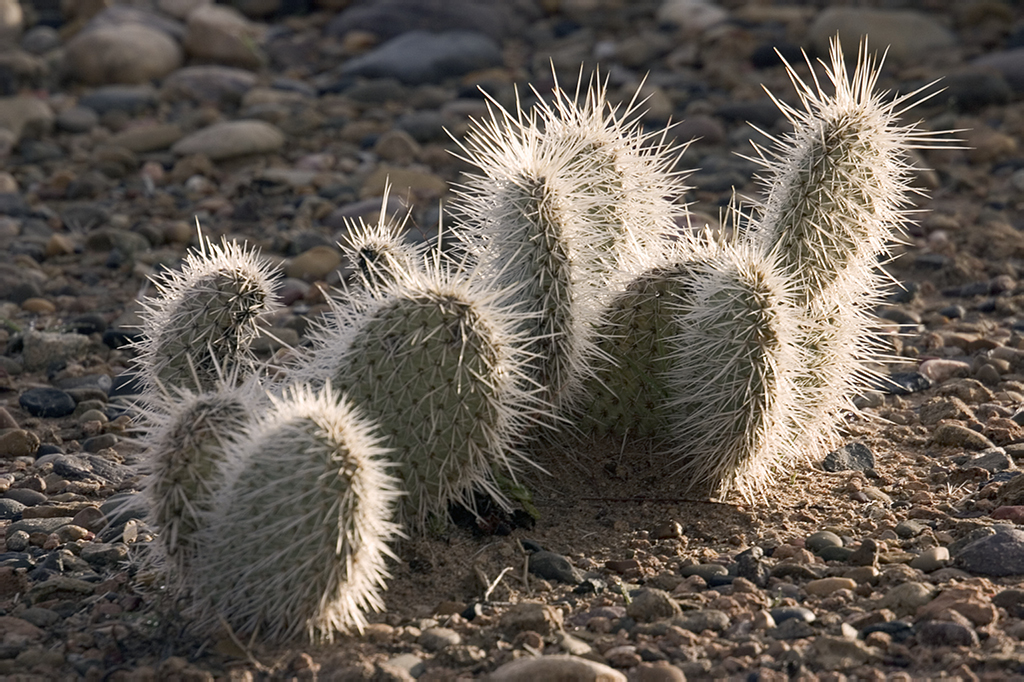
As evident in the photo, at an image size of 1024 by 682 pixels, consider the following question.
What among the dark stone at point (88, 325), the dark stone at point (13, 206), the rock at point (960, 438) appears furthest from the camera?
the dark stone at point (13, 206)

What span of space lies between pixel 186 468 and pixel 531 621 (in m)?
1.14

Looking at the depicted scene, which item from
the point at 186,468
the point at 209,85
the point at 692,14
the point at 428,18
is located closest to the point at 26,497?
the point at 186,468

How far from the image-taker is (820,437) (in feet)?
14.8

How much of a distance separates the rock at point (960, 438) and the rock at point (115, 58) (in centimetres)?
944

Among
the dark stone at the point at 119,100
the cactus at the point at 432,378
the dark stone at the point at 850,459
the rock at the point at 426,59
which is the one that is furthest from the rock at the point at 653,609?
the rock at the point at 426,59

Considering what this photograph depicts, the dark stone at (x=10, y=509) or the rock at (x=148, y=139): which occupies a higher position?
the rock at (x=148, y=139)

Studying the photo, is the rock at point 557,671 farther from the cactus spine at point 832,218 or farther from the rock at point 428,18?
the rock at point 428,18

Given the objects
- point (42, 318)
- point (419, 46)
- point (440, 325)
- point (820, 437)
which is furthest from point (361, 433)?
point (419, 46)

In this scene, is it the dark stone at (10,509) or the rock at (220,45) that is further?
the rock at (220,45)

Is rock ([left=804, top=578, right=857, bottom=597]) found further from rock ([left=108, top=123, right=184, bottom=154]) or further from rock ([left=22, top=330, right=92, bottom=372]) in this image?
rock ([left=108, top=123, right=184, bottom=154])

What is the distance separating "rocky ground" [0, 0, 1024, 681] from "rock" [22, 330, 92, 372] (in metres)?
0.02

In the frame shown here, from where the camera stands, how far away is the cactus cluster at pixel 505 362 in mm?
3270

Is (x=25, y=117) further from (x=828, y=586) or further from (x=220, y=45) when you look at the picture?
(x=828, y=586)

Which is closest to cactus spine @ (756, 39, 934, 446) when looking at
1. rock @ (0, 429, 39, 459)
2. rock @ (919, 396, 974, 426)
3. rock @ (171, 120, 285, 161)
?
rock @ (919, 396, 974, 426)
